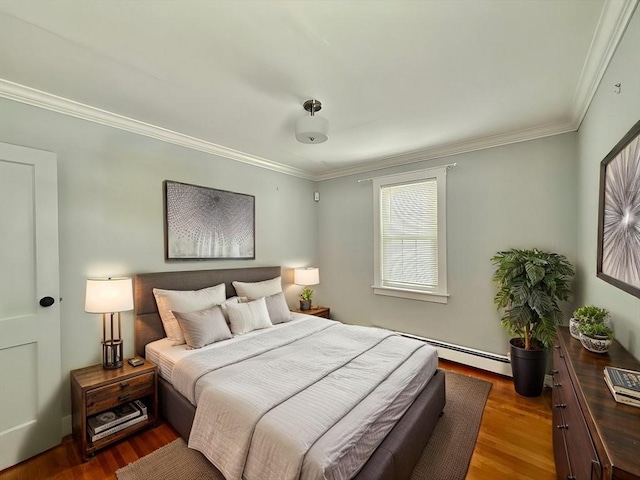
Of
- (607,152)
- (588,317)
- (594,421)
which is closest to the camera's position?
(594,421)

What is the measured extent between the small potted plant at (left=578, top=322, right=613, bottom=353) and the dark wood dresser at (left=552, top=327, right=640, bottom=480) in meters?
0.03

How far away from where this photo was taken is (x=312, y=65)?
1834 millimetres

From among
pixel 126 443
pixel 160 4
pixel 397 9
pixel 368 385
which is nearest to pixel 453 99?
pixel 397 9

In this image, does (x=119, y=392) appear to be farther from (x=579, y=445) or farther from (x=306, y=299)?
(x=579, y=445)

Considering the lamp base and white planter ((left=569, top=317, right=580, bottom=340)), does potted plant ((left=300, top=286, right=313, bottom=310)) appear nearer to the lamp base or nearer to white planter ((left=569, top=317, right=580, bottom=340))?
the lamp base

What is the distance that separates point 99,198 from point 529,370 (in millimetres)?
4163

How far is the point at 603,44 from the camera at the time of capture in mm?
1603

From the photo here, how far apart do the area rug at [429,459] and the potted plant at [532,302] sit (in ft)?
2.11

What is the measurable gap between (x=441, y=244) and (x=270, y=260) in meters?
2.23

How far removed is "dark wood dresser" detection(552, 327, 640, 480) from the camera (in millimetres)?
750

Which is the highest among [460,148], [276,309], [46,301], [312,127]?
[460,148]

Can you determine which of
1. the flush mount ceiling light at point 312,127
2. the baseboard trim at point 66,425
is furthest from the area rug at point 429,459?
the flush mount ceiling light at point 312,127

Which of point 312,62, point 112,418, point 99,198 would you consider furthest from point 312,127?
point 112,418

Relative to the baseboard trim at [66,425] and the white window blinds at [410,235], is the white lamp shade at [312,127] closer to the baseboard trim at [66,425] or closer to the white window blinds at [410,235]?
the white window blinds at [410,235]
